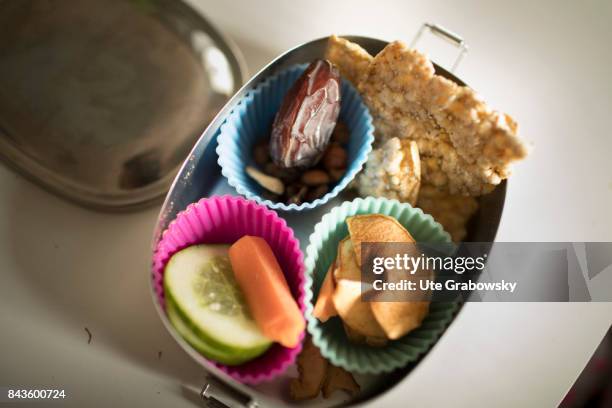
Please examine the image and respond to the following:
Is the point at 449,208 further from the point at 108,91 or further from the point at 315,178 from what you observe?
the point at 108,91

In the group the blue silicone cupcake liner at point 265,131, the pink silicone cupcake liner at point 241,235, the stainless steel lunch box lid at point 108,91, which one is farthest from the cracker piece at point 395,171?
the stainless steel lunch box lid at point 108,91

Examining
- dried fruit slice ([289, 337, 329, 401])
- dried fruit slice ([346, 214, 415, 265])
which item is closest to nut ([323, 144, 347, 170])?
dried fruit slice ([346, 214, 415, 265])

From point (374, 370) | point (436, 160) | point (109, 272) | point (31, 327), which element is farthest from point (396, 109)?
point (31, 327)

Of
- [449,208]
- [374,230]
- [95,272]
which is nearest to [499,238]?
[449,208]

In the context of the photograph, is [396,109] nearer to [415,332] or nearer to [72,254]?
[415,332]

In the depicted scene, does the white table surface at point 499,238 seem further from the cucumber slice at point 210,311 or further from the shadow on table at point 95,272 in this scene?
the cucumber slice at point 210,311
